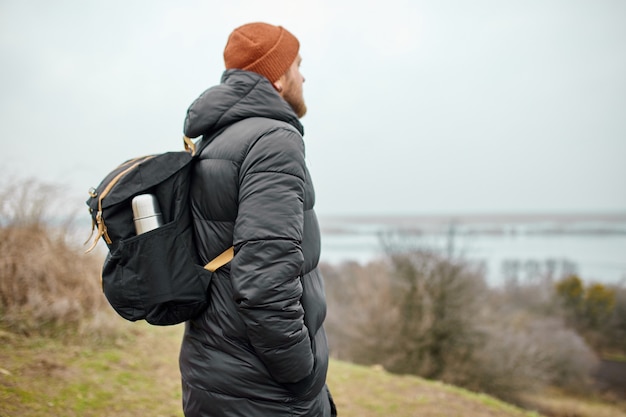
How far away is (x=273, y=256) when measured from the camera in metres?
1.43

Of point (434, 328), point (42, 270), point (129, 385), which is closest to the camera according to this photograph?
point (129, 385)

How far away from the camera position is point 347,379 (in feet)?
18.5

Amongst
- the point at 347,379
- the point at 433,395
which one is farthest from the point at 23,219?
the point at 433,395

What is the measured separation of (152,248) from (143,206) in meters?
0.14

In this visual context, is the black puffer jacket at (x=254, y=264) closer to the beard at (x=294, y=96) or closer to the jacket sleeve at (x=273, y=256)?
the jacket sleeve at (x=273, y=256)

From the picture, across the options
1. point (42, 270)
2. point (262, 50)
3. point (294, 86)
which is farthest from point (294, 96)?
point (42, 270)

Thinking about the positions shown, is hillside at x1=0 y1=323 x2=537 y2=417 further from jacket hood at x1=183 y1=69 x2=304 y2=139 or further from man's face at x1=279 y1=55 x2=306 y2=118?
man's face at x1=279 y1=55 x2=306 y2=118

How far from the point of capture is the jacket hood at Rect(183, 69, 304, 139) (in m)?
1.69

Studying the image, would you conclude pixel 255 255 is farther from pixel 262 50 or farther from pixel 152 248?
pixel 262 50

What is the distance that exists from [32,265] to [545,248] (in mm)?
53190

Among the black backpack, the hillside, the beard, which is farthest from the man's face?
the hillside

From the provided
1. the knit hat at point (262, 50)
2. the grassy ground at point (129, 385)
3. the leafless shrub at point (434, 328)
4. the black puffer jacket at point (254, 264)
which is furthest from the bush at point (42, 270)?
the leafless shrub at point (434, 328)

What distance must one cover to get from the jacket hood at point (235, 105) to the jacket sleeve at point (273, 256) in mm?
191

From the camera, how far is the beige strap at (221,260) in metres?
1.61
